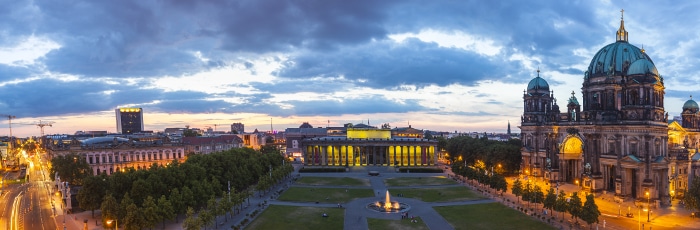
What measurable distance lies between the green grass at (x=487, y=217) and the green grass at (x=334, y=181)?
41.1 metres

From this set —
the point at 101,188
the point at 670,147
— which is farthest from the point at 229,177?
the point at 670,147

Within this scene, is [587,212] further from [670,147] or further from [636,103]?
[670,147]

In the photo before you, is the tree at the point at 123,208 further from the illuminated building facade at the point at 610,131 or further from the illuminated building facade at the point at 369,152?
the illuminated building facade at the point at 610,131

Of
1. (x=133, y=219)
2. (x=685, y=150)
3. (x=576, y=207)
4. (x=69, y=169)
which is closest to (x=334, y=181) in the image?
(x=133, y=219)

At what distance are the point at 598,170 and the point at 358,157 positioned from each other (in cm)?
9586

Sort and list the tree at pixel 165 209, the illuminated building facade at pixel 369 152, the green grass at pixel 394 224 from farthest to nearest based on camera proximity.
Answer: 1. the illuminated building facade at pixel 369 152
2. the green grass at pixel 394 224
3. the tree at pixel 165 209

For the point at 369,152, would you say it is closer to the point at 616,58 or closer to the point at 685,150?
the point at 616,58

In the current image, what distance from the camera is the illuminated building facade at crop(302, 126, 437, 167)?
17125 centimetres

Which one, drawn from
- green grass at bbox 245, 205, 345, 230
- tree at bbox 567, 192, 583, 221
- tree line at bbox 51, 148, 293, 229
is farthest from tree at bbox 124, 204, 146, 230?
tree at bbox 567, 192, 583, 221

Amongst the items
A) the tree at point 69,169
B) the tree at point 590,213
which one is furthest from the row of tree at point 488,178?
the tree at point 69,169

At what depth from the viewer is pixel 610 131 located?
99.5 meters

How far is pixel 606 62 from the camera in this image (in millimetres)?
109812

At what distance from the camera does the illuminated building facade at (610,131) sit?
9069 cm

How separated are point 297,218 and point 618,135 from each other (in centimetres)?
8089
